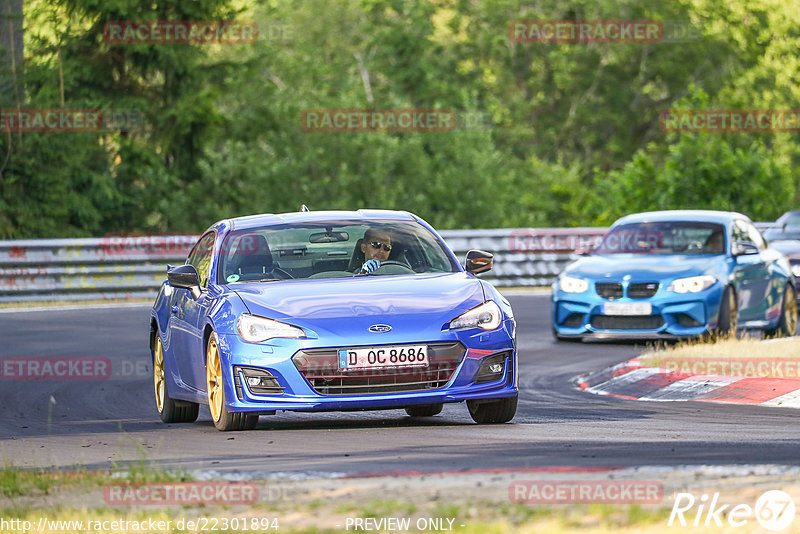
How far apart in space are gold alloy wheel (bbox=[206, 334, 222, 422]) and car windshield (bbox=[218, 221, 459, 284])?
650mm

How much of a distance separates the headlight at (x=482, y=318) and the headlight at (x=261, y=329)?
0.98 meters

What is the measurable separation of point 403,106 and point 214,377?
→ 115 feet

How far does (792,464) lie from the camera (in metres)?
8.15

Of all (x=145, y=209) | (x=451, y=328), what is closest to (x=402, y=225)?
(x=451, y=328)

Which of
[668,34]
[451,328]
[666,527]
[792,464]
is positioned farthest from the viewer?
A: [668,34]

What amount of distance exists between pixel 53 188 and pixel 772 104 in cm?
3604

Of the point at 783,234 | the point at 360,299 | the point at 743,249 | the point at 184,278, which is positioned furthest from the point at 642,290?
the point at 783,234

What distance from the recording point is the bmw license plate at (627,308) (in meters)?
18.2

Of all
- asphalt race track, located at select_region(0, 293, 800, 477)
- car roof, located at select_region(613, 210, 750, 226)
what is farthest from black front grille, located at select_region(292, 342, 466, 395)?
car roof, located at select_region(613, 210, 750, 226)

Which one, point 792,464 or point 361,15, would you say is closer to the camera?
point 792,464

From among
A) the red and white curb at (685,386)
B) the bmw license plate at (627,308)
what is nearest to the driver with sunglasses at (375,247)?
the red and white curb at (685,386)

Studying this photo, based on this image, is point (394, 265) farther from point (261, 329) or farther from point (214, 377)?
point (214, 377)

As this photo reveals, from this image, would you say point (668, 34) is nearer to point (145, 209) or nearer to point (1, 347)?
point (145, 209)

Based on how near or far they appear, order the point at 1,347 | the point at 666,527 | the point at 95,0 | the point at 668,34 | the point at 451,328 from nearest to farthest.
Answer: the point at 666,527 → the point at 451,328 → the point at 1,347 → the point at 95,0 → the point at 668,34
